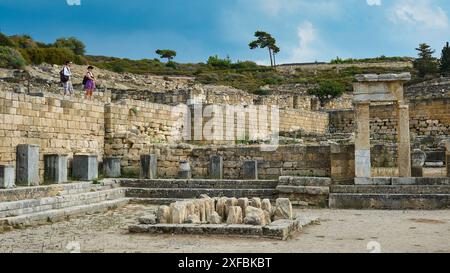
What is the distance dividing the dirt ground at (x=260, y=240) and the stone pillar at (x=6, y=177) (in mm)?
1453

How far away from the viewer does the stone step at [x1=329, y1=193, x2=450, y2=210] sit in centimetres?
1384

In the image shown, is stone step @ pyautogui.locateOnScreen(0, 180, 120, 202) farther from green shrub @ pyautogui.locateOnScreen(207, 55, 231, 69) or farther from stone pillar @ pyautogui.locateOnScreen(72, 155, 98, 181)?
green shrub @ pyautogui.locateOnScreen(207, 55, 231, 69)

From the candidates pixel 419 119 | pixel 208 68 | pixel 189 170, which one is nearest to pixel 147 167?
pixel 189 170

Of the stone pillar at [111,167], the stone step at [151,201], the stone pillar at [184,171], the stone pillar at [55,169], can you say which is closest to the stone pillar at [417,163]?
the stone pillar at [184,171]

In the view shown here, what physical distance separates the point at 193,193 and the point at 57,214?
4.39 meters

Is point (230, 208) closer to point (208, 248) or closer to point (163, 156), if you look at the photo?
point (208, 248)

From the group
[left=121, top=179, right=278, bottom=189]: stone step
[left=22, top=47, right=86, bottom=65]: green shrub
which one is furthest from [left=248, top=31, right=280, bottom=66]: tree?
[left=121, top=179, right=278, bottom=189]: stone step

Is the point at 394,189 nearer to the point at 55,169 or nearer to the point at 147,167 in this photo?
→ the point at 147,167

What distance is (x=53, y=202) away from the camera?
1262 cm

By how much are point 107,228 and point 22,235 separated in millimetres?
1588

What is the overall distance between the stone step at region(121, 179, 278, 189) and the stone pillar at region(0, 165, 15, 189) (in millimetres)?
4737

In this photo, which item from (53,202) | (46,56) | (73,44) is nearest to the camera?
(53,202)
